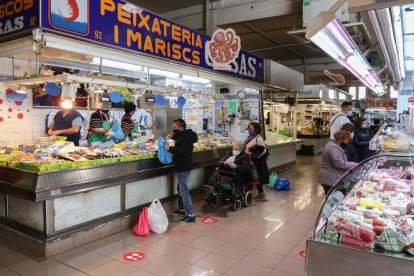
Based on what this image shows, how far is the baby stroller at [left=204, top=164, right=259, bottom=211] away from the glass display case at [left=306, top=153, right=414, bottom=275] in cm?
316

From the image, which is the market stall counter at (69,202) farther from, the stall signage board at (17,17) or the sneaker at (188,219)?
the stall signage board at (17,17)

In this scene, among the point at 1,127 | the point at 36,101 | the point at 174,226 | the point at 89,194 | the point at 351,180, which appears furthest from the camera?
the point at 36,101

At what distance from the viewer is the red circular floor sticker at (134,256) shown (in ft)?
13.5

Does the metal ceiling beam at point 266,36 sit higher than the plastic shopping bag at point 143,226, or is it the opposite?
the metal ceiling beam at point 266,36

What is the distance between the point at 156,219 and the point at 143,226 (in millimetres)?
215

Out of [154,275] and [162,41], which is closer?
[154,275]

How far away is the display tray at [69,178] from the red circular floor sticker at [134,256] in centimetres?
105

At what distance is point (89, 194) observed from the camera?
466 centimetres

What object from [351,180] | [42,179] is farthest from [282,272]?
[42,179]

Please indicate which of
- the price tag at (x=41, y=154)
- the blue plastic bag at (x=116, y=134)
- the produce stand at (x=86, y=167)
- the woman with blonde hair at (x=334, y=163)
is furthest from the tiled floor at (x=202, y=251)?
the blue plastic bag at (x=116, y=134)

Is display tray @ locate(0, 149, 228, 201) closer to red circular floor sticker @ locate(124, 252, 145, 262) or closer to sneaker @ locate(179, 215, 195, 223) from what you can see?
sneaker @ locate(179, 215, 195, 223)

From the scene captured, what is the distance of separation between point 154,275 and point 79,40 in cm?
313

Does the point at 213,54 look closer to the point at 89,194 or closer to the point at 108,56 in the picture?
the point at 108,56

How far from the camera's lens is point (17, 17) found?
411cm
